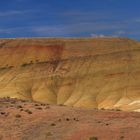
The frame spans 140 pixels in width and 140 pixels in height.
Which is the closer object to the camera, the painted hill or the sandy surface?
the sandy surface

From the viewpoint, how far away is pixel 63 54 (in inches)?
5276

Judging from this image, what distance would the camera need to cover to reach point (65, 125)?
4278cm

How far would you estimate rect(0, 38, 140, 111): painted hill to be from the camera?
12050 cm

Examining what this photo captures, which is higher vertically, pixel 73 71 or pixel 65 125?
pixel 73 71

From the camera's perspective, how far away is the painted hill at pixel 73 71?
120500mm

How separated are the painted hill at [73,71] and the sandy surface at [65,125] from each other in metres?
65.2

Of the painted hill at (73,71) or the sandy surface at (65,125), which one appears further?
the painted hill at (73,71)

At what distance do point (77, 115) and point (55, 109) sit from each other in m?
4.70

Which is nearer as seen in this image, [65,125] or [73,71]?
[65,125]

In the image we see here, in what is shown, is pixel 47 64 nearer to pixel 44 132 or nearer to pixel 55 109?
pixel 55 109

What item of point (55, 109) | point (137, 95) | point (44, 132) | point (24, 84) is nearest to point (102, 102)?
point (137, 95)

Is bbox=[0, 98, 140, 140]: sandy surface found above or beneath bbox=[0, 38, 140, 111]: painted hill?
beneath

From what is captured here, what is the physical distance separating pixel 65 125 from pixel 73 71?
86.7 meters

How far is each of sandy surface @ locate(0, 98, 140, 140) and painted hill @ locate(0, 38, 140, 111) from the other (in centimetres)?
6523
